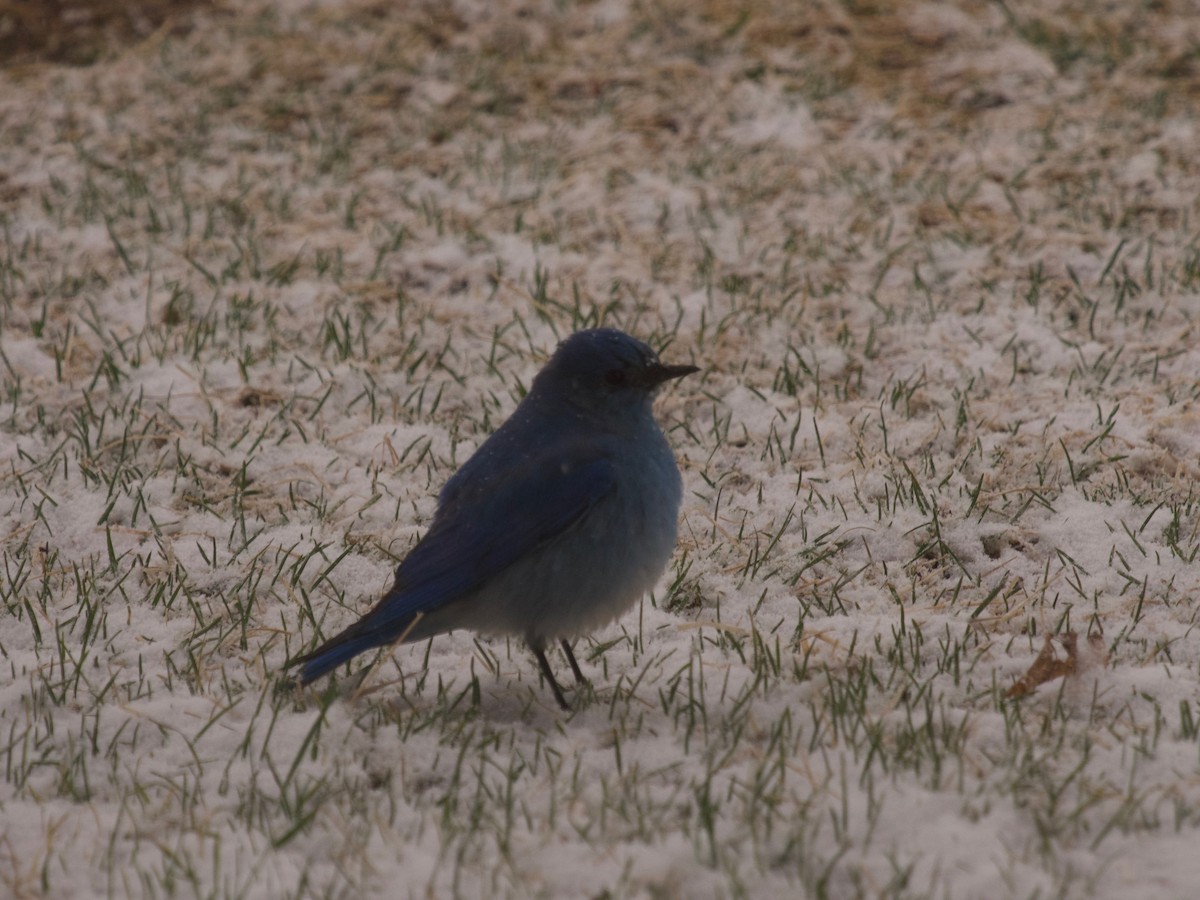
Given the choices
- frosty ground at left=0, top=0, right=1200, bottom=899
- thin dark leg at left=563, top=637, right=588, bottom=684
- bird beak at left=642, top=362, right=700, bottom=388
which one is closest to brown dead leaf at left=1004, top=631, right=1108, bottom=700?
frosty ground at left=0, top=0, right=1200, bottom=899

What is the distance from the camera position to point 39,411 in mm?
5570

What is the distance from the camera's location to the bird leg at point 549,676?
3.80m

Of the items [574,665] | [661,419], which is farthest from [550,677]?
[661,419]

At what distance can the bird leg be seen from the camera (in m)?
3.80

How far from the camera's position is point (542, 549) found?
3.88m

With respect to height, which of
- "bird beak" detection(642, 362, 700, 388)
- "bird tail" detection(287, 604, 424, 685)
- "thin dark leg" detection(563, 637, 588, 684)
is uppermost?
"bird beak" detection(642, 362, 700, 388)

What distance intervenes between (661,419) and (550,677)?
1.96 metres

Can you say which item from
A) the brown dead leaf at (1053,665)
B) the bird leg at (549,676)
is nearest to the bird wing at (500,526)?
the bird leg at (549,676)

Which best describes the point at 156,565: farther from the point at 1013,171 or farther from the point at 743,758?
the point at 1013,171

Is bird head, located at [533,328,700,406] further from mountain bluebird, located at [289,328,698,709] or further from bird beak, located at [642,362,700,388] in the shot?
mountain bluebird, located at [289,328,698,709]

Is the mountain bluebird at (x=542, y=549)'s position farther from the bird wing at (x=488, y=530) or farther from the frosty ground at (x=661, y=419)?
the frosty ground at (x=661, y=419)

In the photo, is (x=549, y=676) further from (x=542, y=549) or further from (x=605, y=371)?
(x=605, y=371)

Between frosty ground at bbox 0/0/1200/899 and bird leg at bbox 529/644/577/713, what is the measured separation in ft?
0.16

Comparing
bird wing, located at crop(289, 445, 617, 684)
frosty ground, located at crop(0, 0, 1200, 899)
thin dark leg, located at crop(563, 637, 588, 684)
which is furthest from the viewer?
thin dark leg, located at crop(563, 637, 588, 684)
